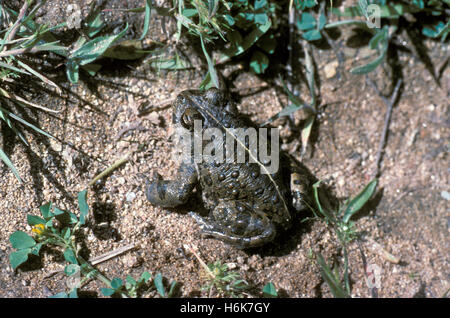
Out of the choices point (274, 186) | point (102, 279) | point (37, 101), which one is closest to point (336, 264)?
point (274, 186)

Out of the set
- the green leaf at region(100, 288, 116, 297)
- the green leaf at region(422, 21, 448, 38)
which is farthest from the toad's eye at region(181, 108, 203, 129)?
the green leaf at region(422, 21, 448, 38)

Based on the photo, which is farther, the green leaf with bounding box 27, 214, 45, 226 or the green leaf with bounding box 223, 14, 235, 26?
the green leaf with bounding box 223, 14, 235, 26

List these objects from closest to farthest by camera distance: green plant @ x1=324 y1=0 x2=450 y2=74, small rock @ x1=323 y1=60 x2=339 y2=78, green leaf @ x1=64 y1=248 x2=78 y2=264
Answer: green leaf @ x1=64 y1=248 x2=78 y2=264 < green plant @ x1=324 y1=0 x2=450 y2=74 < small rock @ x1=323 y1=60 x2=339 y2=78

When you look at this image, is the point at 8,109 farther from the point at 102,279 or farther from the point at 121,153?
the point at 102,279

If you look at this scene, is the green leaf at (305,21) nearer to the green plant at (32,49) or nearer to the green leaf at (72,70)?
the green plant at (32,49)

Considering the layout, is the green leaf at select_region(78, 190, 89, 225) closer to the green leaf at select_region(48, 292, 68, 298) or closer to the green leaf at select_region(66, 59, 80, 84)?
the green leaf at select_region(48, 292, 68, 298)

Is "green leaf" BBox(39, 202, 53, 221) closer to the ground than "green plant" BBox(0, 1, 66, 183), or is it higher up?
closer to the ground

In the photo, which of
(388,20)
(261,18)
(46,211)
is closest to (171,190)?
(46,211)

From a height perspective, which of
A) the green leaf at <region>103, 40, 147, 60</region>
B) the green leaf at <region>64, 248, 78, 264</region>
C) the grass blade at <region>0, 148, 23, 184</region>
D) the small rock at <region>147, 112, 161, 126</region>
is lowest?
the green leaf at <region>64, 248, 78, 264</region>
